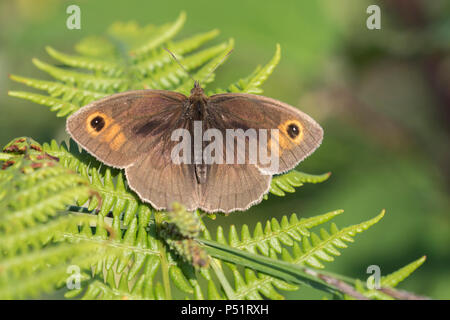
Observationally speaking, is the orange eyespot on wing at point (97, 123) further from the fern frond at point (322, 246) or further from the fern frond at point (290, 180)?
the fern frond at point (322, 246)

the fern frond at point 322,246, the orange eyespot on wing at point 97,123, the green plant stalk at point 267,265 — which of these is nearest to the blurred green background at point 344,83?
the orange eyespot on wing at point 97,123

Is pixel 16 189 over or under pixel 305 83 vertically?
under

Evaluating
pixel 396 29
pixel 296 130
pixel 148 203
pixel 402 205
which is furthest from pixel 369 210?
pixel 148 203

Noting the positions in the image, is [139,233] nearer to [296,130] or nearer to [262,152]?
[262,152]

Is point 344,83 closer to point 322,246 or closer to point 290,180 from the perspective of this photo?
point 290,180

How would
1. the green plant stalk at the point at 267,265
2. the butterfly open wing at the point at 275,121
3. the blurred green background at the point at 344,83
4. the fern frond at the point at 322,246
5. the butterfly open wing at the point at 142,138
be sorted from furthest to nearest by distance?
the blurred green background at the point at 344,83
the butterfly open wing at the point at 275,121
the butterfly open wing at the point at 142,138
the fern frond at the point at 322,246
the green plant stalk at the point at 267,265

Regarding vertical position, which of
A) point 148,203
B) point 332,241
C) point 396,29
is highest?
point 396,29
